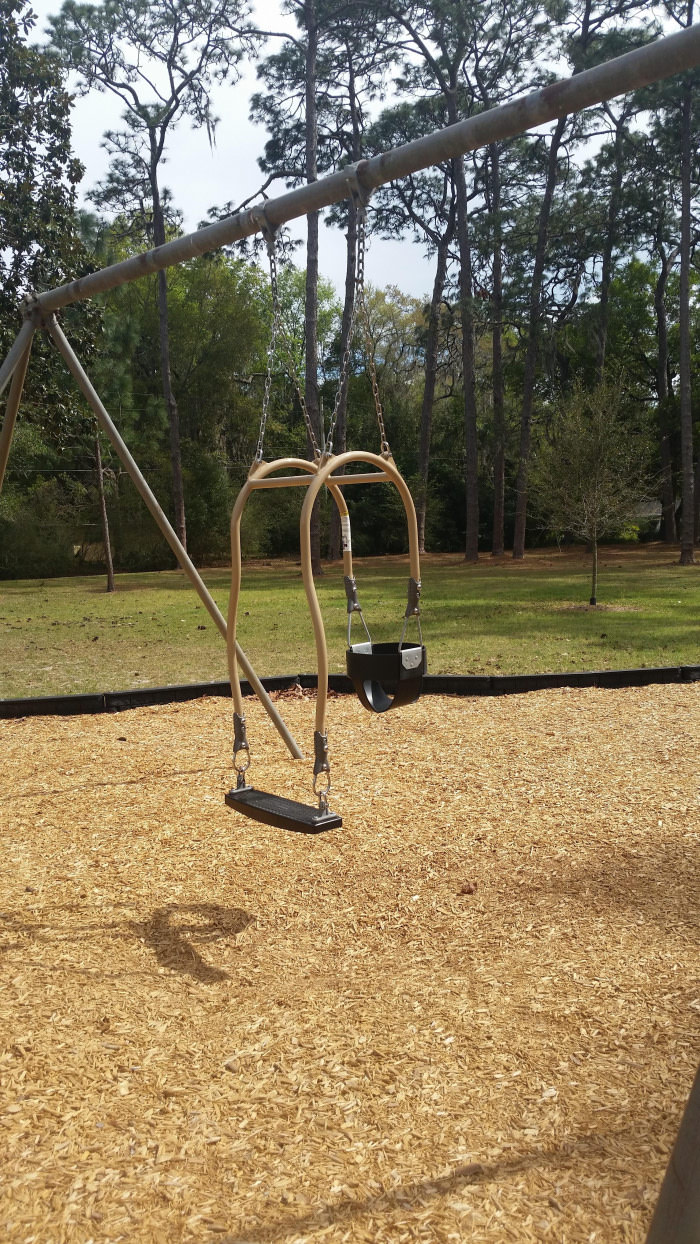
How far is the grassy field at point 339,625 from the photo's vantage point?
8.71m

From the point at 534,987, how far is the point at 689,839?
1.46m

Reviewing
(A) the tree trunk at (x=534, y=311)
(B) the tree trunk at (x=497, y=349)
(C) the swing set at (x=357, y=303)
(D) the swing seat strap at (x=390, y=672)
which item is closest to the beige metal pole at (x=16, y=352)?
(C) the swing set at (x=357, y=303)

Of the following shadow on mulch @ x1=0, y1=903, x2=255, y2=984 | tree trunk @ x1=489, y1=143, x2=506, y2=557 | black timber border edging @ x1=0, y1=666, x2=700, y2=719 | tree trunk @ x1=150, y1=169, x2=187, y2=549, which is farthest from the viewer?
tree trunk @ x1=489, y1=143, x2=506, y2=557

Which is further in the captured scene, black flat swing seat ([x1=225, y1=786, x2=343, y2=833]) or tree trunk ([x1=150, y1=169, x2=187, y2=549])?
tree trunk ([x1=150, y1=169, x2=187, y2=549])

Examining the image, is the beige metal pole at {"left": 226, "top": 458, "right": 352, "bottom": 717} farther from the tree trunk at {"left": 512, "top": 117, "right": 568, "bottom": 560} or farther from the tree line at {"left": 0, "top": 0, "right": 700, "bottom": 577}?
the tree trunk at {"left": 512, "top": 117, "right": 568, "bottom": 560}

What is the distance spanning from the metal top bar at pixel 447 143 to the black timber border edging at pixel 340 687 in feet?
10.6

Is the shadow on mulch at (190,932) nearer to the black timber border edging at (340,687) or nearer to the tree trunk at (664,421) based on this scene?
the black timber border edging at (340,687)

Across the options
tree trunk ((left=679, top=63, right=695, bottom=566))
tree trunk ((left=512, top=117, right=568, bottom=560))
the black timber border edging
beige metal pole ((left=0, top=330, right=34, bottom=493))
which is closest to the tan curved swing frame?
beige metal pole ((left=0, top=330, right=34, bottom=493))

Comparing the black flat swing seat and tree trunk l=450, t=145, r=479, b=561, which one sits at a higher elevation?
tree trunk l=450, t=145, r=479, b=561

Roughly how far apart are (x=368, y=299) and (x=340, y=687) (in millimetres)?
17368

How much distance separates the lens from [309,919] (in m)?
3.27

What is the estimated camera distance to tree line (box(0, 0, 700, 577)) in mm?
14938

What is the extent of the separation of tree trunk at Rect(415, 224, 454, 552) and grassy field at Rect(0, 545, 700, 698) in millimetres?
3299

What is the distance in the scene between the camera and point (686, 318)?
20.6 metres
